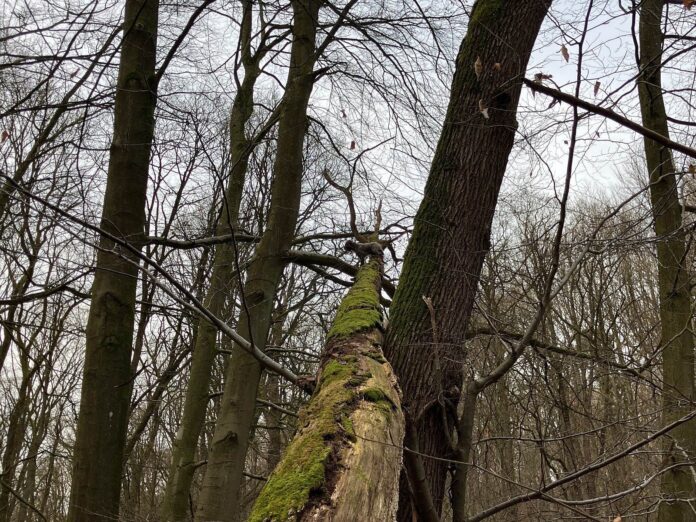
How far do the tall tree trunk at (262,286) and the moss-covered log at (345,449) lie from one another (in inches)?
64.1

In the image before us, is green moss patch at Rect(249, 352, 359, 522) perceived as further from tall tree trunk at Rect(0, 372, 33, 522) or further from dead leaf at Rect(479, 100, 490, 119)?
tall tree trunk at Rect(0, 372, 33, 522)

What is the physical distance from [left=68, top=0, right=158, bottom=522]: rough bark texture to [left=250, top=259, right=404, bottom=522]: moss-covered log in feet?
5.44

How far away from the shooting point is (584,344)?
945 cm

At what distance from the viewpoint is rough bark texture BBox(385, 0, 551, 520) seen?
2.85m

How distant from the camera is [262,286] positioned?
4809 mm

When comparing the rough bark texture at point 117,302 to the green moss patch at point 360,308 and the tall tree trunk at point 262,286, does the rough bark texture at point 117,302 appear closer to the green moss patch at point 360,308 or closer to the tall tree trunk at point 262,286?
the tall tree trunk at point 262,286

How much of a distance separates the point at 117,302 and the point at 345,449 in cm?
261

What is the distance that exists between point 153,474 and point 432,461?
9354mm

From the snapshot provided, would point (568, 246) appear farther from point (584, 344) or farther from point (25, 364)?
point (25, 364)

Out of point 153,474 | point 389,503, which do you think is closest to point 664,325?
point 389,503

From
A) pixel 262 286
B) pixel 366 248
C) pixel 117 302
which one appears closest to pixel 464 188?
pixel 366 248

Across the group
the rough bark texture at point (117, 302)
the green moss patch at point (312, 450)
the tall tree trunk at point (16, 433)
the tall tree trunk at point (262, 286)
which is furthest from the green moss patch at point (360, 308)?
the tall tree trunk at point (16, 433)

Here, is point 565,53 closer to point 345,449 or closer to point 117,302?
point 345,449

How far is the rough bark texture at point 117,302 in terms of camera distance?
3.57m
